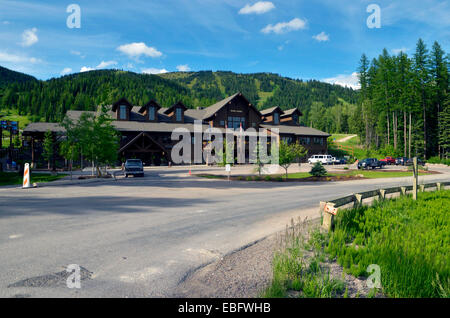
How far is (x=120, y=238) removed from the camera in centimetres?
671

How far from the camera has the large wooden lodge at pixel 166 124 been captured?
4288cm

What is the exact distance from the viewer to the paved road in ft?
14.0

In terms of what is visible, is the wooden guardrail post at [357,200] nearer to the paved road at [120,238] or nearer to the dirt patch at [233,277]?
the paved road at [120,238]

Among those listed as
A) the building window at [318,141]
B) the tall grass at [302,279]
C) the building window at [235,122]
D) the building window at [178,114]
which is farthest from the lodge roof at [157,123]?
the tall grass at [302,279]

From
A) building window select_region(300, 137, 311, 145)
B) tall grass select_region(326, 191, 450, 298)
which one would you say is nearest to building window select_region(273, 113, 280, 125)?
building window select_region(300, 137, 311, 145)

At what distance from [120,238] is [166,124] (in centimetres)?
4445

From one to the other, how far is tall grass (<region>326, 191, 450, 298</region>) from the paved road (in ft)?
6.75

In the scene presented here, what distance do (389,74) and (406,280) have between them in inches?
2708

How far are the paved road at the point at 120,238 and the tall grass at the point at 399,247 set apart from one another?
2.06 m

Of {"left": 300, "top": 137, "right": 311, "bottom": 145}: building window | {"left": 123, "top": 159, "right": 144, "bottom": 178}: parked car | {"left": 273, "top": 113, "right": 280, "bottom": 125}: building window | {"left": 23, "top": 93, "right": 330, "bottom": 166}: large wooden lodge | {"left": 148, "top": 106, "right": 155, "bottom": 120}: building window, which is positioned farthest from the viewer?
{"left": 273, "top": 113, "right": 280, "bottom": 125}: building window

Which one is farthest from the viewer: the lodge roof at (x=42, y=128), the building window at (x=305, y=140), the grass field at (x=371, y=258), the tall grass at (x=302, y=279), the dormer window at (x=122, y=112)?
the building window at (x=305, y=140)

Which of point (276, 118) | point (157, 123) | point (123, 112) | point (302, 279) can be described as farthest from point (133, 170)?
point (276, 118)

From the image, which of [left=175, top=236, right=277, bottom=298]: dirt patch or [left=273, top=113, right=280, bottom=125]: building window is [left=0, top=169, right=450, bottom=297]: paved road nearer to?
[left=175, top=236, right=277, bottom=298]: dirt patch
